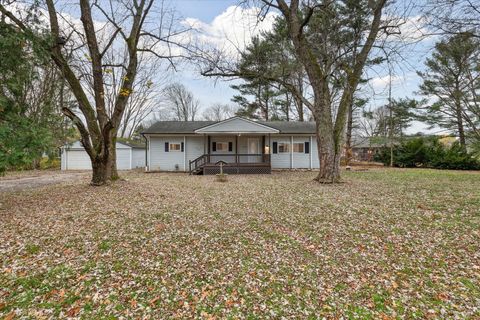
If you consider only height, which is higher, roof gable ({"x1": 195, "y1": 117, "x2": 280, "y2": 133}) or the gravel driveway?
roof gable ({"x1": 195, "y1": 117, "x2": 280, "y2": 133})

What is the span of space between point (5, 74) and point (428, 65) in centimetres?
2465

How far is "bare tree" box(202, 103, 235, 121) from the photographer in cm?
3891

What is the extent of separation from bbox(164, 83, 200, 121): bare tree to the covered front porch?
792 inches

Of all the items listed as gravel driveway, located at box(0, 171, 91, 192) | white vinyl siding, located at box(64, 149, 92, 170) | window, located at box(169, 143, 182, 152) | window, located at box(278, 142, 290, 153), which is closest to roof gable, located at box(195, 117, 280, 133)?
window, located at box(278, 142, 290, 153)

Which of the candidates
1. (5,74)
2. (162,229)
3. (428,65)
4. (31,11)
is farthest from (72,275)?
(428,65)

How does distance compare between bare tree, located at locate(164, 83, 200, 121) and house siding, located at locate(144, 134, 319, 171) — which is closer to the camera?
house siding, located at locate(144, 134, 319, 171)

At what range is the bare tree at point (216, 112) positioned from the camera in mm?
38906

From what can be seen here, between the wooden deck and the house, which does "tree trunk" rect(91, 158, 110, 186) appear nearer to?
the wooden deck

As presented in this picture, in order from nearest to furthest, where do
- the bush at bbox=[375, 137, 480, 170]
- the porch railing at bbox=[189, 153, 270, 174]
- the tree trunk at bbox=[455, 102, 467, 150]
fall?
the porch railing at bbox=[189, 153, 270, 174]
the bush at bbox=[375, 137, 480, 170]
the tree trunk at bbox=[455, 102, 467, 150]

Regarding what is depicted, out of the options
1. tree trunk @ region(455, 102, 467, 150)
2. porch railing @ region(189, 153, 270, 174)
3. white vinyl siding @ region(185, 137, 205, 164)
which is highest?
tree trunk @ region(455, 102, 467, 150)

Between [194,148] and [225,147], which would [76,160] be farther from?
[225,147]

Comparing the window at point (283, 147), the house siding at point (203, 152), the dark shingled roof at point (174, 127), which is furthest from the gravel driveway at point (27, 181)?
the window at point (283, 147)

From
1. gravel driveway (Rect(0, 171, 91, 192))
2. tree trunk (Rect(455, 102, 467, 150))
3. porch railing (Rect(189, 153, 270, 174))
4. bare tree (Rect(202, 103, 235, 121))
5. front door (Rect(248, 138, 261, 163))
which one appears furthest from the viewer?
bare tree (Rect(202, 103, 235, 121))

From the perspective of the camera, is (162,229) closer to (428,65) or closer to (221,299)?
(221,299)
